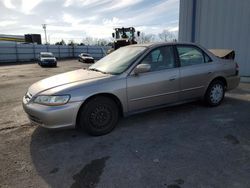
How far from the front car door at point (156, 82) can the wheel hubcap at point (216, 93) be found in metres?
1.15

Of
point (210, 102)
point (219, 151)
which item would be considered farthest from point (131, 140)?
point (210, 102)

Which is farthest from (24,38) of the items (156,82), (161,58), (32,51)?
(156,82)

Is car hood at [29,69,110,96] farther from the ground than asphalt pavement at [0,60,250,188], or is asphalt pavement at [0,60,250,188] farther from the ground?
car hood at [29,69,110,96]

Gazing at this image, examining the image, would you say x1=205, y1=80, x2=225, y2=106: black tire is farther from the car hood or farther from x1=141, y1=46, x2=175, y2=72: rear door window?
the car hood

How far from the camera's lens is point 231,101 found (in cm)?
614

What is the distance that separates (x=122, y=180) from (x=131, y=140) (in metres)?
1.15

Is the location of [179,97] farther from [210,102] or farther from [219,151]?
[219,151]

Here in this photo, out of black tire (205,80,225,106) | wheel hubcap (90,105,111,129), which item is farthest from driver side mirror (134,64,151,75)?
black tire (205,80,225,106)

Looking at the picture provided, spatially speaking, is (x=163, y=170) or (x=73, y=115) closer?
(x=163, y=170)

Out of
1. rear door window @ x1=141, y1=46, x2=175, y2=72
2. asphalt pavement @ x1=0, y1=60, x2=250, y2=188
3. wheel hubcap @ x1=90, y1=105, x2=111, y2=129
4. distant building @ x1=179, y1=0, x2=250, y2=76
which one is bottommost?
asphalt pavement @ x1=0, y1=60, x2=250, y2=188

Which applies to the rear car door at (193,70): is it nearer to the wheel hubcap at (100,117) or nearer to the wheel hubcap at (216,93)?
the wheel hubcap at (216,93)

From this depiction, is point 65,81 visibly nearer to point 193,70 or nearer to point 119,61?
point 119,61

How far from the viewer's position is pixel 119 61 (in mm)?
4645

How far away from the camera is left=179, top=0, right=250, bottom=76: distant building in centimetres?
945
